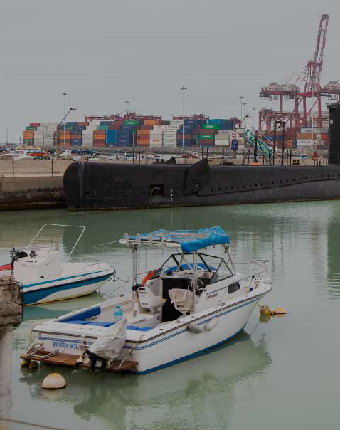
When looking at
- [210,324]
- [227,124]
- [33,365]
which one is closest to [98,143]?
[227,124]

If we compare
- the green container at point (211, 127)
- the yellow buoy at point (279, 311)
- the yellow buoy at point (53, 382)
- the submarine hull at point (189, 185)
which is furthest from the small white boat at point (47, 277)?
the green container at point (211, 127)

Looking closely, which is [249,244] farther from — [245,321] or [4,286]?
[4,286]

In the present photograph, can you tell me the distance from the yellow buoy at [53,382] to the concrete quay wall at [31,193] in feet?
93.2

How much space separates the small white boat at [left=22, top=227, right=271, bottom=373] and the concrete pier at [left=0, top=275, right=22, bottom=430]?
1.91 m

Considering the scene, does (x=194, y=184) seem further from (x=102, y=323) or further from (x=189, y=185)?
(x=102, y=323)

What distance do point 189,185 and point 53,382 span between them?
29727 mm

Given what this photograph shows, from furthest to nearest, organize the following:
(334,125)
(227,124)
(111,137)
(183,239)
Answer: (111,137)
(227,124)
(334,125)
(183,239)

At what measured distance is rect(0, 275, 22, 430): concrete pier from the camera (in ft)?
27.9

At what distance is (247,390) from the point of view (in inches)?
445

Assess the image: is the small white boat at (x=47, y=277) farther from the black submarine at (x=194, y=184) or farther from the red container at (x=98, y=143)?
the red container at (x=98, y=143)

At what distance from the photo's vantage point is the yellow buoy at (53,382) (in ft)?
35.3

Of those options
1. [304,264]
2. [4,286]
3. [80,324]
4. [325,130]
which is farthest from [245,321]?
[325,130]

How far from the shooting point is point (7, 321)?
27.9 ft

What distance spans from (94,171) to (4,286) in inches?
1105
